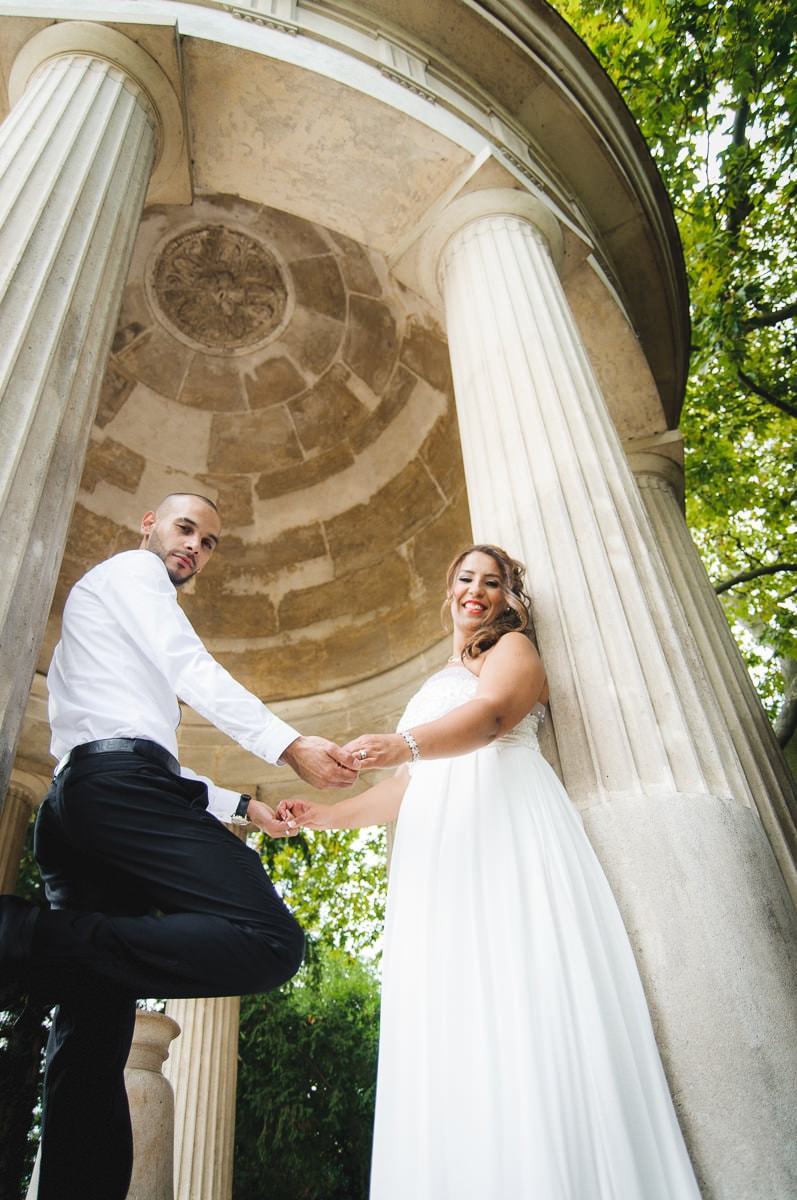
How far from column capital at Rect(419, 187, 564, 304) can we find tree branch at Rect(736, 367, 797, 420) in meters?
8.79

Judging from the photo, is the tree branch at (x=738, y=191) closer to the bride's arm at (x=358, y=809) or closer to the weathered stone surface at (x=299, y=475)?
the weathered stone surface at (x=299, y=475)

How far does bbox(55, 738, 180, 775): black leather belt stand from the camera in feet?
10.9

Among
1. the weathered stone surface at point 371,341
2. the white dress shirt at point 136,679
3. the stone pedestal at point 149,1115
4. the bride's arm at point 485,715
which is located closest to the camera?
the white dress shirt at point 136,679

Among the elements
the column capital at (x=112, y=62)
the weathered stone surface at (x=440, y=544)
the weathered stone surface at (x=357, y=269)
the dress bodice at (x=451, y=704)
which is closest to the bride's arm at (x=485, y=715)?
the dress bodice at (x=451, y=704)

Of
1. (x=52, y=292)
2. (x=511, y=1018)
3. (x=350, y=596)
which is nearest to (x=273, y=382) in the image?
(x=350, y=596)

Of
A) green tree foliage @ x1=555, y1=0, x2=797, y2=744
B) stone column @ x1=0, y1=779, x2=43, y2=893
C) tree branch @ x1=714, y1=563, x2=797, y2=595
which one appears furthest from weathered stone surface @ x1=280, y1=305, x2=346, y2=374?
tree branch @ x1=714, y1=563, x2=797, y2=595

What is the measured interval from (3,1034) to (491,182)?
54.0 ft

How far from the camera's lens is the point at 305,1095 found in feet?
67.0

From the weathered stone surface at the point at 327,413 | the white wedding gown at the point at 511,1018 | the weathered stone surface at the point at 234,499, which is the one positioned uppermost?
the weathered stone surface at the point at 327,413

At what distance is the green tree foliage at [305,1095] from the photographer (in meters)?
19.1

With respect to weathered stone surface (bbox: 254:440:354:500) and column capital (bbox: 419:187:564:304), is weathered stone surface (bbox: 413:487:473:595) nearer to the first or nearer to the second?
weathered stone surface (bbox: 254:440:354:500)

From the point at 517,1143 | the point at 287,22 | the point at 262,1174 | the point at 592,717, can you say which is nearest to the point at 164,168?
the point at 287,22

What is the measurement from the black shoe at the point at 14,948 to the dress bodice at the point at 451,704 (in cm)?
197

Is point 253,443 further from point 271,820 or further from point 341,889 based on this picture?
point 341,889
